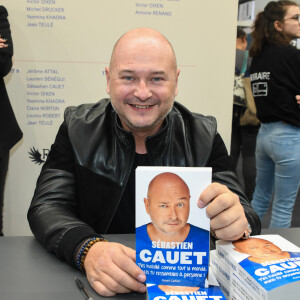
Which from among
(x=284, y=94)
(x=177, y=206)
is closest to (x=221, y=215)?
(x=177, y=206)

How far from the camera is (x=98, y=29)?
246 cm

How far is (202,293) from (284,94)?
1.90 m

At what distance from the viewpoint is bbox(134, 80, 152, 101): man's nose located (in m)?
1.23

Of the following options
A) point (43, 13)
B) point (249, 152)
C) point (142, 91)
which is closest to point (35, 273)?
point (142, 91)

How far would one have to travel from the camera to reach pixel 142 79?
1241 mm

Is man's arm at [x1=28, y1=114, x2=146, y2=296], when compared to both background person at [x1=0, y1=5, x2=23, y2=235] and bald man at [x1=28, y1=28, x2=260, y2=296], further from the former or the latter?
background person at [x1=0, y1=5, x2=23, y2=235]

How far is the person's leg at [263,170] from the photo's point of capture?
8.23 ft

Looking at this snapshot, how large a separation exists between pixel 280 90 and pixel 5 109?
1.65 metres

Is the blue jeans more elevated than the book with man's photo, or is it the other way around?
the book with man's photo

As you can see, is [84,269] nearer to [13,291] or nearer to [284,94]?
[13,291]

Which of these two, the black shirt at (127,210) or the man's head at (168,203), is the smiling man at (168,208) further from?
the black shirt at (127,210)

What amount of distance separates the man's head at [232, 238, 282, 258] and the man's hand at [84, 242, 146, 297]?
22 centimetres

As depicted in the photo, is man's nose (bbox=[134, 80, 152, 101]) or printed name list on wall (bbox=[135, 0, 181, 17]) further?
printed name list on wall (bbox=[135, 0, 181, 17])

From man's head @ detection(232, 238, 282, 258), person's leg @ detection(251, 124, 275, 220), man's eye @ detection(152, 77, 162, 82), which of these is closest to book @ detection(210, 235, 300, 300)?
man's head @ detection(232, 238, 282, 258)
